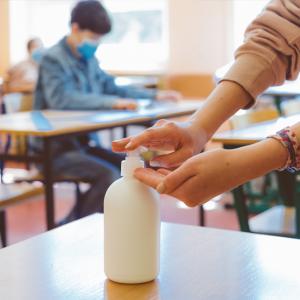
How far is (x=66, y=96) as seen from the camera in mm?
3443

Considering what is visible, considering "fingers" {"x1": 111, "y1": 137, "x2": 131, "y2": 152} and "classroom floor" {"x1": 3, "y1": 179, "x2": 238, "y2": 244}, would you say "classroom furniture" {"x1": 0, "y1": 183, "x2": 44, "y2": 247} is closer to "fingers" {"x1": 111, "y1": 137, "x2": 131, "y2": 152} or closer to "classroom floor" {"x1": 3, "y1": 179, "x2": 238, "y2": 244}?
"classroom floor" {"x1": 3, "y1": 179, "x2": 238, "y2": 244}

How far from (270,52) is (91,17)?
7.67ft

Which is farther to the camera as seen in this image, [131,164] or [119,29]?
[119,29]

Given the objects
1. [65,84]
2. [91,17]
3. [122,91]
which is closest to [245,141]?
[65,84]

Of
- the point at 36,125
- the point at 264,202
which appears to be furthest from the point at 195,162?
the point at 264,202

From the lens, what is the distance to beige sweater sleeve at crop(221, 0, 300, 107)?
1.31 metres

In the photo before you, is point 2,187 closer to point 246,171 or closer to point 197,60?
point 246,171

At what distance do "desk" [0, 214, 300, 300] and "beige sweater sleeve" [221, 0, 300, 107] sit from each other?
0.31 meters

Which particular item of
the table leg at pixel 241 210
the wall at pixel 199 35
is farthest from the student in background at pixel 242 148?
the wall at pixel 199 35

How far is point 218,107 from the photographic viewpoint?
127 centimetres

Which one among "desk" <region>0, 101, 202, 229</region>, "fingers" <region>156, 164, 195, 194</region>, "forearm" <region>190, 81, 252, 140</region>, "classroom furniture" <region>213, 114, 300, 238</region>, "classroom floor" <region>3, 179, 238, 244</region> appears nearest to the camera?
"fingers" <region>156, 164, 195, 194</region>

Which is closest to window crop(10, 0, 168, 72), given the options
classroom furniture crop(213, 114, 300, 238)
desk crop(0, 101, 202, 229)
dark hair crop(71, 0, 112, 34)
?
dark hair crop(71, 0, 112, 34)

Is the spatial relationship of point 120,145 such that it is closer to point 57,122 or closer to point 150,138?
point 150,138

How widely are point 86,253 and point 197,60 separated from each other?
5.74 meters
